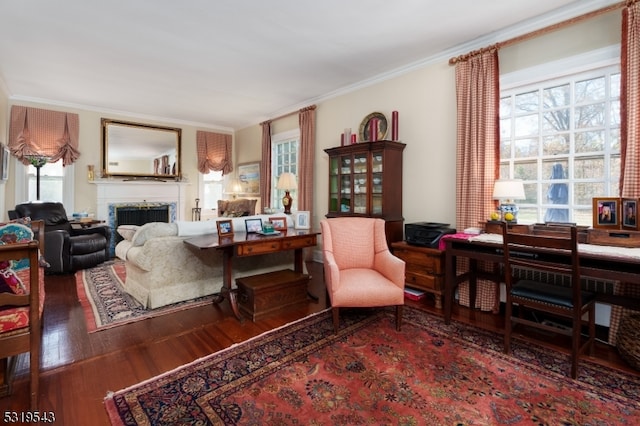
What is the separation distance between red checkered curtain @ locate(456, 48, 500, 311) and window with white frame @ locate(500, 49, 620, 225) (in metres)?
0.24

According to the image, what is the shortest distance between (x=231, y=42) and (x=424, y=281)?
3238 millimetres

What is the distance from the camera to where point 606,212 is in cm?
239

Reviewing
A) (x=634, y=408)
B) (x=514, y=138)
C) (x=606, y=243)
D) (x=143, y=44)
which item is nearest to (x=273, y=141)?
(x=143, y=44)

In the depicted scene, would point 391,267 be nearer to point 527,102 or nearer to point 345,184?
point 345,184

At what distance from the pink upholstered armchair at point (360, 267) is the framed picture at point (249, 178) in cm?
406

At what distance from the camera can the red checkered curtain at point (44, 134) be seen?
198 inches

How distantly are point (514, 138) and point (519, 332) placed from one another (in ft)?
6.19

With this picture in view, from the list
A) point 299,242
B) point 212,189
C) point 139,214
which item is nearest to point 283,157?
point 212,189

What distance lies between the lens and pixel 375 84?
14.2ft

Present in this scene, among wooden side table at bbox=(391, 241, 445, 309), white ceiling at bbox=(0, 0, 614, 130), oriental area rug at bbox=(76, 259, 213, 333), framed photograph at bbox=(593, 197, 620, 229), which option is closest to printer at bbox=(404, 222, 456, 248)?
wooden side table at bbox=(391, 241, 445, 309)

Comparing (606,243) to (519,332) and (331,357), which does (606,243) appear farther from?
(331,357)

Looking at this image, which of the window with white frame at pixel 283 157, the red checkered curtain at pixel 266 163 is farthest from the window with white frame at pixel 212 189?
the window with white frame at pixel 283 157

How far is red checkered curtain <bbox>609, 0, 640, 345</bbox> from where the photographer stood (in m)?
2.35

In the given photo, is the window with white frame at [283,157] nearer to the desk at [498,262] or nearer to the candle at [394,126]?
the candle at [394,126]
